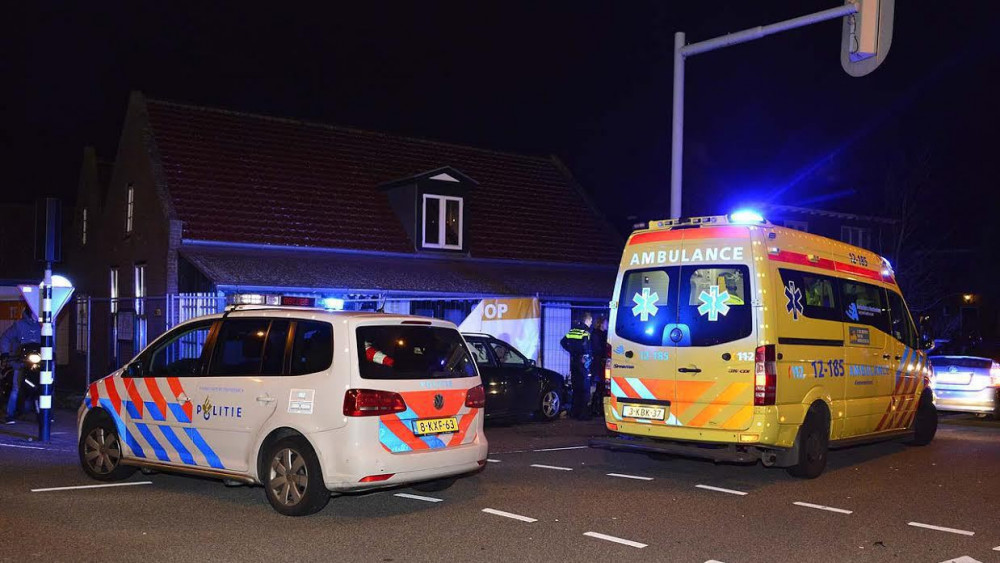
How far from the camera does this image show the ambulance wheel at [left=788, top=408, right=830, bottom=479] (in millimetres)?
9695

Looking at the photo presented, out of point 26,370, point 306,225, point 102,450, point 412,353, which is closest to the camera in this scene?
point 412,353

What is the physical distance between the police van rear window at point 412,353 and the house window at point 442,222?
1427cm

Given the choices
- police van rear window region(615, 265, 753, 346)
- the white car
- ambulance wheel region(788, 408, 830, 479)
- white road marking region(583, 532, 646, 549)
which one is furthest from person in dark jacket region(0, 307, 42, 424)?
ambulance wheel region(788, 408, 830, 479)

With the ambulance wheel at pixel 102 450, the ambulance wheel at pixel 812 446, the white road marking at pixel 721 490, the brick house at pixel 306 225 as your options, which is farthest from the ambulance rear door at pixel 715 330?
the brick house at pixel 306 225

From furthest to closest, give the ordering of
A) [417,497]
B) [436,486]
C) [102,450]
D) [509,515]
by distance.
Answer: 1. [102,450]
2. [436,486]
3. [417,497]
4. [509,515]

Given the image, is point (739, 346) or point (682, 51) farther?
point (682, 51)

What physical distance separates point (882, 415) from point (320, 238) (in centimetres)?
1346

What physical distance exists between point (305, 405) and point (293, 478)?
24.9 inches

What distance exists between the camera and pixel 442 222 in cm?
2309

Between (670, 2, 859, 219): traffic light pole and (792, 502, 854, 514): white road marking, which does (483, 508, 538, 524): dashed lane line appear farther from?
(670, 2, 859, 219): traffic light pole

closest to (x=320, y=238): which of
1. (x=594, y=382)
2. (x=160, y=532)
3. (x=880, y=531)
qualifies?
(x=594, y=382)

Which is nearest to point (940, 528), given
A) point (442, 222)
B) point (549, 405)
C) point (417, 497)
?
point (417, 497)

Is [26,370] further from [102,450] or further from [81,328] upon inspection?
[81,328]

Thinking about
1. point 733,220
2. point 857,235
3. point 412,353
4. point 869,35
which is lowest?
point 412,353
